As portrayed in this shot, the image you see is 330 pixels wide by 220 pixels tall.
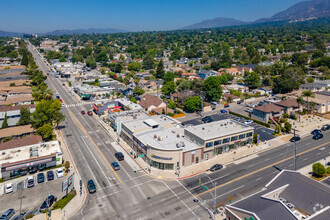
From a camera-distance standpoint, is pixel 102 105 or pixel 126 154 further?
pixel 102 105

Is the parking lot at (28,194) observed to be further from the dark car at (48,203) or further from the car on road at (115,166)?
the car on road at (115,166)

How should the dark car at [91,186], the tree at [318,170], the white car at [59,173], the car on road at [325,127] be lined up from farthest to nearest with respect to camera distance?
the car on road at [325,127] → the white car at [59,173] → the tree at [318,170] → the dark car at [91,186]

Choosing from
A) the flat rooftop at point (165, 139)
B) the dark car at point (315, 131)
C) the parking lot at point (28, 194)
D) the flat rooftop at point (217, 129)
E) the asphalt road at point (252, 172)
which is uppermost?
the flat rooftop at point (217, 129)

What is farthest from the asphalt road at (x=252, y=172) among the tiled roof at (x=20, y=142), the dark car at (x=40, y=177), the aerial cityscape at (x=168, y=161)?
the tiled roof at (x=20, y=142)

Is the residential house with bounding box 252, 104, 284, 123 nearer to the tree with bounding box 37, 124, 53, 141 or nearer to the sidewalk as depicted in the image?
the sidewalk

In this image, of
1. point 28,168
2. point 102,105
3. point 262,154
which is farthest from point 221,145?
point 102,105

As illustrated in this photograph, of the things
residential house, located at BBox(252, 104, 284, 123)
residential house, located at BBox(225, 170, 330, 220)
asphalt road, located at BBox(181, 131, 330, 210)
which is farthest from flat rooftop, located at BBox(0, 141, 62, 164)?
residential house, located at BBox(252, 104, 284, 123)

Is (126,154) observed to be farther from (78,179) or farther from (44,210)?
(44,210)

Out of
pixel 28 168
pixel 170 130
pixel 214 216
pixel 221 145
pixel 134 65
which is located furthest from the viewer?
pixel 134 65

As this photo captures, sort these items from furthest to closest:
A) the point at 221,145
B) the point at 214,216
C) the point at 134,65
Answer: the point at 134,65
the point at 221,145
the point at 214,216
